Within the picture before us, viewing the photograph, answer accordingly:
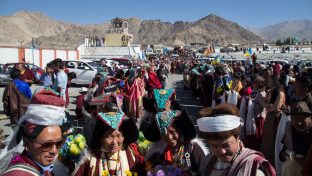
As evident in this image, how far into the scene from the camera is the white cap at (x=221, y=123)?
2466 mm

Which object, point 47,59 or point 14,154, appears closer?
point 14,154

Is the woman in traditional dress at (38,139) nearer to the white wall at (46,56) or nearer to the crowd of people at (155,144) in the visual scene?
the crowd of people at (155,144)

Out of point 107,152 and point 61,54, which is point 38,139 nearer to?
point 107,152

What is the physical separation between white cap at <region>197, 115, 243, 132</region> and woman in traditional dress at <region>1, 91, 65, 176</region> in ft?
3.75

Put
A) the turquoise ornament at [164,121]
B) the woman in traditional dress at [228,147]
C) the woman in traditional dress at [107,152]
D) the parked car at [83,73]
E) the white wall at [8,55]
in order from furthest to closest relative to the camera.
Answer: the white wall at [8,55]
the parked car at [83,73]
the turquoise ornament at [164,121]
the woman in traditional dress at [107,152]
the woman in traditional dress at [228,147]

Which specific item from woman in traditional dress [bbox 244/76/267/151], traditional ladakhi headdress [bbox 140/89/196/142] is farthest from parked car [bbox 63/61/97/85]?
traditional ladakhi headdress [bbox 140/89/196/142]

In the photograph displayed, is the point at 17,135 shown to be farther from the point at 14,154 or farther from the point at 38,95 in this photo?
the point at 38,95

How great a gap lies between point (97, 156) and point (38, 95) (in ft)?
2.74

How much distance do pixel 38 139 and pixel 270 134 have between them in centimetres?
439

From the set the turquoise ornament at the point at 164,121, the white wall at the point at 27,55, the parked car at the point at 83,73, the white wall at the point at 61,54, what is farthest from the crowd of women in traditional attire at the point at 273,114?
the white wall at the point at 61,54

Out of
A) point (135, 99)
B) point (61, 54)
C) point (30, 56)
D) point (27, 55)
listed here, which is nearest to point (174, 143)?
point (135, 99)

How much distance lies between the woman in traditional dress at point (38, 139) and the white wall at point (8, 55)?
29.5m

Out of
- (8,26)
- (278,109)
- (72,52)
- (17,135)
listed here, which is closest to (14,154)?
(17,135)

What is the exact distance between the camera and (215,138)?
2.49 metres
